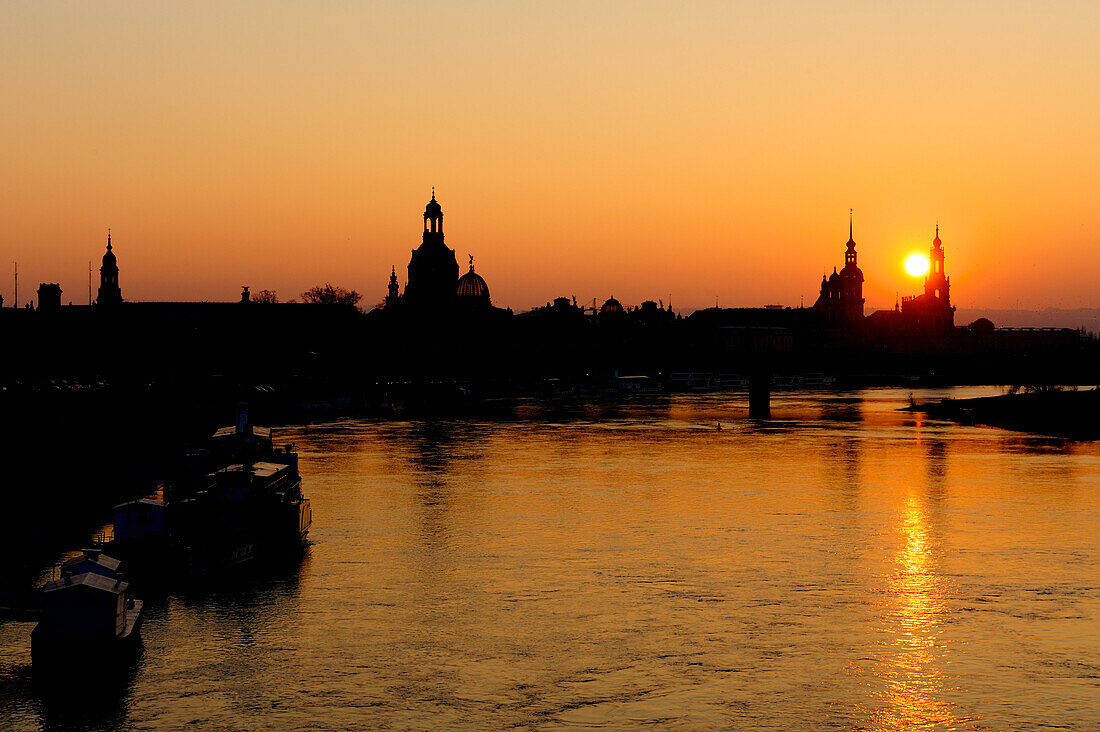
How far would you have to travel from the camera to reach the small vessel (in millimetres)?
31047

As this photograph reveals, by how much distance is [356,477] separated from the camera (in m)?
68.8

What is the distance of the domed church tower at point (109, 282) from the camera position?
196 metres

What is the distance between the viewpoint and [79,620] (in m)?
31.3

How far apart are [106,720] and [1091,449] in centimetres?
7490

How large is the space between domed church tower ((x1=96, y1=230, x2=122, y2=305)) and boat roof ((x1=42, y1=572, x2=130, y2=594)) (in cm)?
17138

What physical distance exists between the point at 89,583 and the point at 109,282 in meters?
175

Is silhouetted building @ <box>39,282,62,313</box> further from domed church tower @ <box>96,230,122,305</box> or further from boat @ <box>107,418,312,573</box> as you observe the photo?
boat @ <box>107,418,312,573</box>

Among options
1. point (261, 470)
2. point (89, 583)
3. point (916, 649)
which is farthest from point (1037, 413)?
point (89, 583)

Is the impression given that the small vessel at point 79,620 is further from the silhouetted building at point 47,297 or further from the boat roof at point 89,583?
the silhouetted building at point 47,297

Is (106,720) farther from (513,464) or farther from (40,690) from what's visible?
(513,464)

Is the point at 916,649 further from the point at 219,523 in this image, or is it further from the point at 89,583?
the point at 219,523

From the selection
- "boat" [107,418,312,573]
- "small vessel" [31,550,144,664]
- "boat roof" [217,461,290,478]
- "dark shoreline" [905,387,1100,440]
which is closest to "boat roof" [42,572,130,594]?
"small vessel" [31,550,144,664]

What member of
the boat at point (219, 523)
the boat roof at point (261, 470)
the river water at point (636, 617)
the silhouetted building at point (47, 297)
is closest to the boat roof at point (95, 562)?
the river water at point (636, 617)

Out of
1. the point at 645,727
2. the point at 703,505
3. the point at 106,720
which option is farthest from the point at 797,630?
the point at 703,505
